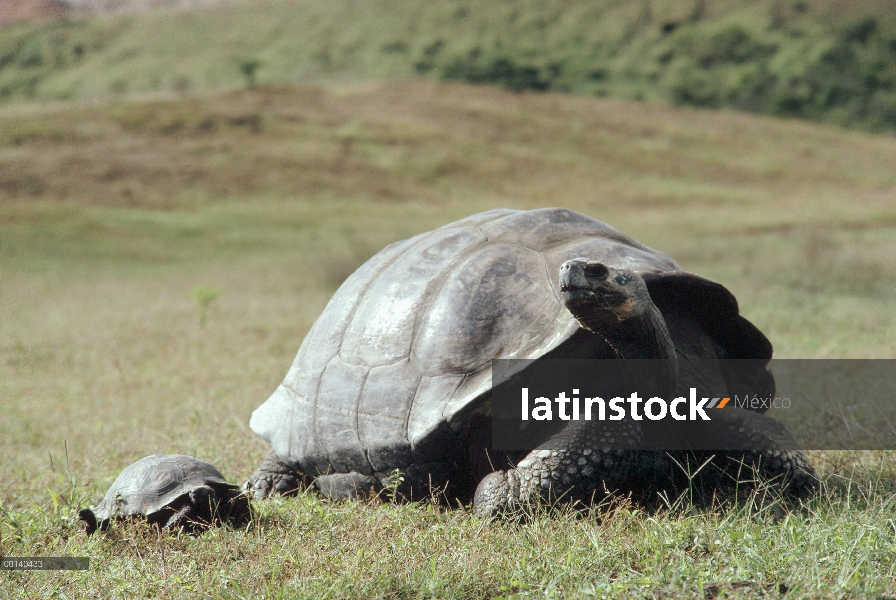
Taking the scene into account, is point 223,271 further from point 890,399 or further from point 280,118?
point 280,118

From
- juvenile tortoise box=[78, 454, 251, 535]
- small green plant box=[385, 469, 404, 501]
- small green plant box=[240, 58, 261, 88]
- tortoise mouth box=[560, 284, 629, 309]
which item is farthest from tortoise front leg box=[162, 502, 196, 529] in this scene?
small green plant box=[240, 58, 261, 88]

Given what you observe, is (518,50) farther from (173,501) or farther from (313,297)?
(173,501)

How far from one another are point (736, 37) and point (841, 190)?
31303mm

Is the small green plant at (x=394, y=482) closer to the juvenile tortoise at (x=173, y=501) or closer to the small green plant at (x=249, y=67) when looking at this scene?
the juvenile tortoise at (x=173, y=501)

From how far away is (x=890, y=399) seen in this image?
179 inches

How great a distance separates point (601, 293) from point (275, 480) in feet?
6.11

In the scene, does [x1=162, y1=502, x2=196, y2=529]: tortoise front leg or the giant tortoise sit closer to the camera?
the giant tortoise

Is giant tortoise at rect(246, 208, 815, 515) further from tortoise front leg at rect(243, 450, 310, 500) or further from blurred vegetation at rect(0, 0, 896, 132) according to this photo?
blurred vegetation at rect(0, 0, 896, 132)

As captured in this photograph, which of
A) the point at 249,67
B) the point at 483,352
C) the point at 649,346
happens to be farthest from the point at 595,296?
the point at 249,67

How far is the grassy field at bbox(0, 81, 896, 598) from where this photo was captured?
8.15 feet

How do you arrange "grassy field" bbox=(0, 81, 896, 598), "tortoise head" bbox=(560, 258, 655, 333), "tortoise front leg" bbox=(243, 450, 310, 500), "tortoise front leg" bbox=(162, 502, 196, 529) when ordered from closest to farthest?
"grassy field" bbox=(0, 81, 896, 598)
"tortoise head" bbox=(560, 258, 655, 333)
"tortoise front leg" bbox=(162, 502, 196, 529)
"tortoise front leg" bbox=(243, 450, 310, 500)

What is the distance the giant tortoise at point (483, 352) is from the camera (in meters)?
2.86

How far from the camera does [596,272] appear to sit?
264 centimetres

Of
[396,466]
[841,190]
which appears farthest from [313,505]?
[841,190]
